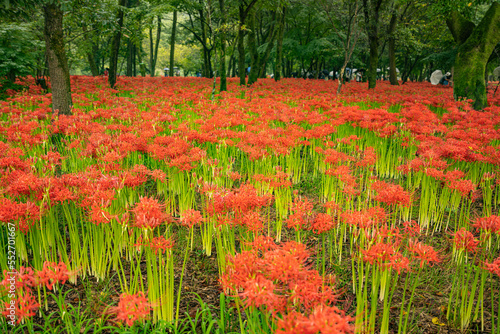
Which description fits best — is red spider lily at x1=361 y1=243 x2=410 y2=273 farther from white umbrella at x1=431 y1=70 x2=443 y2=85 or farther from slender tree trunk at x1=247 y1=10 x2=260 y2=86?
white umbrella at x1=431 y1=70 x2=443 y2=85

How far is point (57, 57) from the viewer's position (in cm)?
773

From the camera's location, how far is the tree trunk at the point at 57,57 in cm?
739

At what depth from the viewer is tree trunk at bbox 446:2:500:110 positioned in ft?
38.8

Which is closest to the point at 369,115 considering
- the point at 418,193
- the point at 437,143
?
the point at 437,143

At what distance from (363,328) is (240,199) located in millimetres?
1347

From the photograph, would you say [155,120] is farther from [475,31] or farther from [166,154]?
[475,31]

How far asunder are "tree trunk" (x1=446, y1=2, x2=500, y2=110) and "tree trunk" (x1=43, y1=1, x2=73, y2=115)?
1405 cm

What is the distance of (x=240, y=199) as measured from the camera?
2447 millimetres

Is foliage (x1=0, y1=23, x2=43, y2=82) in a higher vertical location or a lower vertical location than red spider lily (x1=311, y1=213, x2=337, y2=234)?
higher

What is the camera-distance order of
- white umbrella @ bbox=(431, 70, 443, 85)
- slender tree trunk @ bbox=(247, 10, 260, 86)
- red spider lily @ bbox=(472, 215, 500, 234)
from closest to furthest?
red spider lily @ bbox=(472, 215, 500, 234)
slender tree trunk @ bbox=(247, 10, 260, 86)
white umbrella @ bbox=(431, 70, 443, 85)

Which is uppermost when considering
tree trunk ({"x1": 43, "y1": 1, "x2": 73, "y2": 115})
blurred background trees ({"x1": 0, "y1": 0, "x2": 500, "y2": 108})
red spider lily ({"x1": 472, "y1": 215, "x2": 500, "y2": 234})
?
blurred background trees ({"x1": 0, "y1": 0, "x2": 500, "y2": 108})

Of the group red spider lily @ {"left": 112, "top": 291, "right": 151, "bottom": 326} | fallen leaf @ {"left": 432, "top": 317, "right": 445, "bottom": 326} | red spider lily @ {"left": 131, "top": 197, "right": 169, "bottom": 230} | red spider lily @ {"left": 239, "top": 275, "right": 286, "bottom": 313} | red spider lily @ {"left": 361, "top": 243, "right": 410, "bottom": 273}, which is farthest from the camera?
fallen leaf @ {"left": 432, "top": 317, "right": 445, "bottom": 326}

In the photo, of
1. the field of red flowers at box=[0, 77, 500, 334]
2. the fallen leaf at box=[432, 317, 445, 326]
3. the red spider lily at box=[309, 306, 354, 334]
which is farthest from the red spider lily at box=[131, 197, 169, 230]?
the fallen leaf at box=[432, 317, 445, 326]

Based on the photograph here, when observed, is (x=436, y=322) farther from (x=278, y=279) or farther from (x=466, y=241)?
(x=278, y=279)
